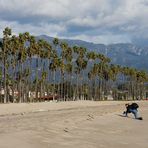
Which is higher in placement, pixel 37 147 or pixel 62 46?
pixel 62 46

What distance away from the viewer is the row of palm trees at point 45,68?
101938 millimetres

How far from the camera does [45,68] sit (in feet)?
424

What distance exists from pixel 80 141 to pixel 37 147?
158 inches

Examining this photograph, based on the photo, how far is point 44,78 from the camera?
131 metres

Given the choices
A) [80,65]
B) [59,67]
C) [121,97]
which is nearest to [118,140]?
[59,67]

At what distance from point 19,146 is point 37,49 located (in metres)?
96.2

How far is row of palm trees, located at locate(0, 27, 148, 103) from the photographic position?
102 m

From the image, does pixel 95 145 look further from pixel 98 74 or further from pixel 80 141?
pixel 98 74

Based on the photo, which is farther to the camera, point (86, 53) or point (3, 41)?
point (86, 53)

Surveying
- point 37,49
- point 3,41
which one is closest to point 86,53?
point 37,49

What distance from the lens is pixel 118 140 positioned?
22.5 metres

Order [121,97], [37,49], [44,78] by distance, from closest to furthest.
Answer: [37,49] → [44,78] → [121,97]

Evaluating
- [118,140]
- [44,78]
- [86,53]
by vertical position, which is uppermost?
[86,53]

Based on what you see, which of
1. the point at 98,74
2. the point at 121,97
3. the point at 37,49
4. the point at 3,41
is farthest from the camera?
the point at 121,97
